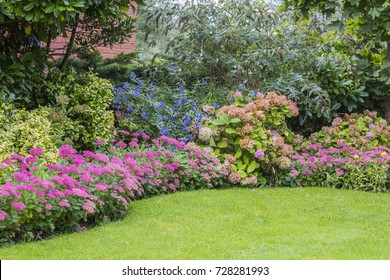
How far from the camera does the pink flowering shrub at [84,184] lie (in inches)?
178

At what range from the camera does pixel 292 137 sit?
784 centimetres

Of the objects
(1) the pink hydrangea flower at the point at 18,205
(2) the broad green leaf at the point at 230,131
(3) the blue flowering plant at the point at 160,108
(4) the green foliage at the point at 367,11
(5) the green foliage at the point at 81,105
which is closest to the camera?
(1) the pink hydrangea flower at the point at 18,205

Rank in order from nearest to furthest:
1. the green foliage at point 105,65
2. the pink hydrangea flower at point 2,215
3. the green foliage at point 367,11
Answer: the pink hydrangea flower at point 2,215 → the green foliage at point 367,11 → the green foliage at point 105,65

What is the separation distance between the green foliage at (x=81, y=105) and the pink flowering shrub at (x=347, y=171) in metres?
2.32

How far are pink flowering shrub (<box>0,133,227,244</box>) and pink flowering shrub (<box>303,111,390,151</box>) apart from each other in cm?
181

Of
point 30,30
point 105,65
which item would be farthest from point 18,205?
point 105,65

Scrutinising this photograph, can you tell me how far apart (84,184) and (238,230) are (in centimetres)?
135

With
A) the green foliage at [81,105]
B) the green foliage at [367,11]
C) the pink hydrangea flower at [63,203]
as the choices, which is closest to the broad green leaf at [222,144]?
the green foliage at [81,105]

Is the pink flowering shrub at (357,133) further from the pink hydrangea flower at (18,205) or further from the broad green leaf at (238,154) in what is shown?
the pink hydrangea flower at (18,205)

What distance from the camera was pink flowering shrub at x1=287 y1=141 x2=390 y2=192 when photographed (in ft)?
22.9

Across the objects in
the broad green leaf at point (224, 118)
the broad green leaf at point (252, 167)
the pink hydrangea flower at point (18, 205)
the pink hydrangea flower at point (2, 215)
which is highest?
the pink hydrangea flower at point (18, 205)

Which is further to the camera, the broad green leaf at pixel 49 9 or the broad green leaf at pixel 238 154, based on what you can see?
the broad green leaf at pixel 238 154

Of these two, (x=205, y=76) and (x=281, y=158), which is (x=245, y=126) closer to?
(x=281, y=158)

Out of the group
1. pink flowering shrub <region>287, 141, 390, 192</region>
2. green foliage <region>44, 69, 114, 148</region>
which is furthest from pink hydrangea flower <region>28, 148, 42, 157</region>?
pink flowering shrub <region>287, 141, 390, 192</region>
